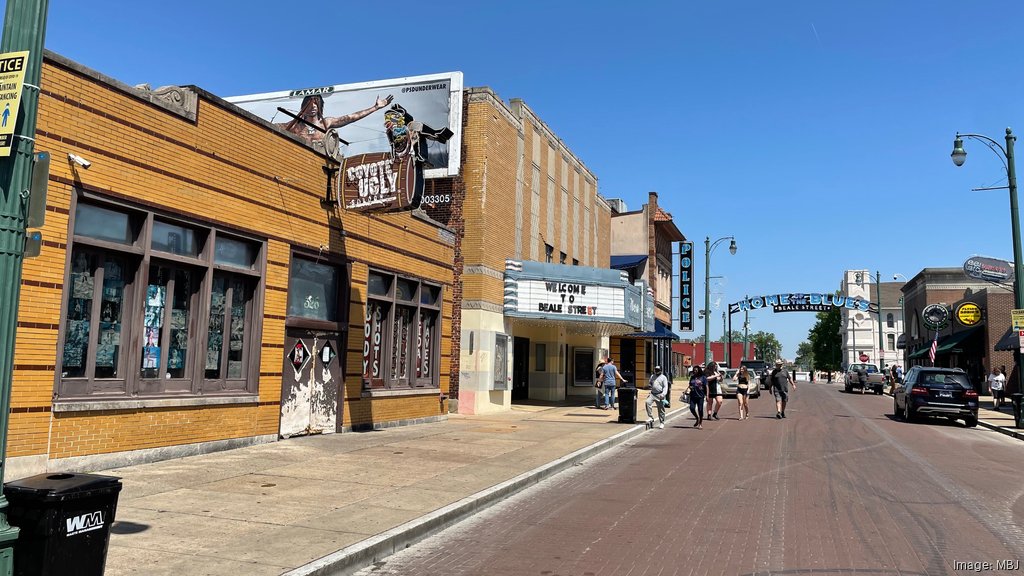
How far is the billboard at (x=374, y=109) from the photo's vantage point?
20.6 meters

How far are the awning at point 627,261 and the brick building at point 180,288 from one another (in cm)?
2314

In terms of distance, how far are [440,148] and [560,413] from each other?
846 centimetres

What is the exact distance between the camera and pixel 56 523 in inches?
162

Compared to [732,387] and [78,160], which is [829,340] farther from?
[78,160]

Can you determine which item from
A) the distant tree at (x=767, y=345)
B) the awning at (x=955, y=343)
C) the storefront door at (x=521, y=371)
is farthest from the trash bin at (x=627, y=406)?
the distant tree at (x=767, y=345)

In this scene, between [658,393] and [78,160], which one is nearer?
→ [78,160]

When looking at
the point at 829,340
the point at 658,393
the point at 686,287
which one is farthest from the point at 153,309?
the point at 829,340

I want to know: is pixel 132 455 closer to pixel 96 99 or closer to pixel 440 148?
pixel 96 99

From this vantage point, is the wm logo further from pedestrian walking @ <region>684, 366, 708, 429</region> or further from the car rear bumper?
the car rear bumper

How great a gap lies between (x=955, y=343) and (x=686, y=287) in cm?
1509

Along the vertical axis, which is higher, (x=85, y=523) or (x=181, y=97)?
(x=181, y=97)

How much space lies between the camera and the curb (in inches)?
225

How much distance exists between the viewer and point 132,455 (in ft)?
31.6

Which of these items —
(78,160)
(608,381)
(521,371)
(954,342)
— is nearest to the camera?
(78,160)
